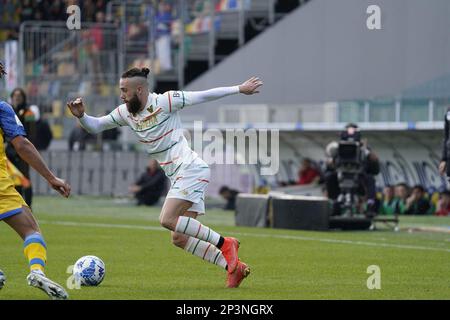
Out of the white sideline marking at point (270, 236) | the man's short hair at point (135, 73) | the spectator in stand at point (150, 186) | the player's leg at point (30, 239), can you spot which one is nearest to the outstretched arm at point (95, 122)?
the man's short hair at point (135, 73)

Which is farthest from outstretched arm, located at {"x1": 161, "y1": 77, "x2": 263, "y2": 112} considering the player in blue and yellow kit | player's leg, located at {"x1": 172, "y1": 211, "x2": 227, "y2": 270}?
the player in blue and yellow kit

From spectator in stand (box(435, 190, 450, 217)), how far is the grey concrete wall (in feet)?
14.1

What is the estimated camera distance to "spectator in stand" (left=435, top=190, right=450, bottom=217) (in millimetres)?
24125

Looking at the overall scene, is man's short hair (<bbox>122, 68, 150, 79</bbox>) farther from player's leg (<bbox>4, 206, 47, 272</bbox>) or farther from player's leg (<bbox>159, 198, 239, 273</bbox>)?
player's leg (<bbox>4, 206, 47, 272</bbox>)

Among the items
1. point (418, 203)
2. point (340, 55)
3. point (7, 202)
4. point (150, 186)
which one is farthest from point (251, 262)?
point (340, 55)

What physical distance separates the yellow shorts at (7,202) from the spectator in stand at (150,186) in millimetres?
18289

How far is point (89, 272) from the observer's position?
11078mm

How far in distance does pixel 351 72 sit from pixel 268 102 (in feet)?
10.9

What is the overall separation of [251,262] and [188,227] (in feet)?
10.4

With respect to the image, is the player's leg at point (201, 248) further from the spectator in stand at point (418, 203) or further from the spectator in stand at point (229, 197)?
the spectator in stand at point (229, 197)

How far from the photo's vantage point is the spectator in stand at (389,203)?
2475 cm

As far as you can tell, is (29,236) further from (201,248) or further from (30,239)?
(201,248)

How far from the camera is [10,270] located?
1267 cm

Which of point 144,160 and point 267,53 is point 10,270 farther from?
point 267,53
